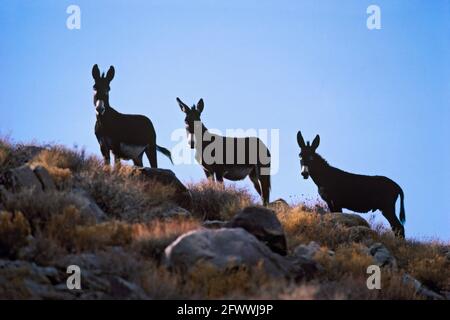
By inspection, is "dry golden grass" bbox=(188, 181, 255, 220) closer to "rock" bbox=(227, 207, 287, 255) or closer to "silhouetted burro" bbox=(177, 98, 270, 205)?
"silhouetted burro" bbox=(177, 98, 270, 205)

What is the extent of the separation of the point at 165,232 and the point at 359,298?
10.9 feet

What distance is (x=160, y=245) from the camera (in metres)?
10.6

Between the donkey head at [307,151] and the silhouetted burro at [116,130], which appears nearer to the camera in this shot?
the silhouetted burro at [116,130]

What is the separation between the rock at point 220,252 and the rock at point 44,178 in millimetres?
3632

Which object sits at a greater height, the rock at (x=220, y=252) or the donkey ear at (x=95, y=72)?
the donkey ear at (x=95, y=72)

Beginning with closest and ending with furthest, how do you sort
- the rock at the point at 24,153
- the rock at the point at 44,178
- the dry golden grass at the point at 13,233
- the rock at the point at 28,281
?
1. the rock at the point at 28,281
2. the dry golden grass at the point at 13,233
3. the rock at the point at 44,178
4. the rock at the point at 24,153

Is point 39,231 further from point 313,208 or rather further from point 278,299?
point 313,208

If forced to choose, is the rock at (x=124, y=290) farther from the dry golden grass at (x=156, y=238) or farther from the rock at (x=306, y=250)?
the rock at (x=306, y=250)

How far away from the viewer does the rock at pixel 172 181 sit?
1547cm

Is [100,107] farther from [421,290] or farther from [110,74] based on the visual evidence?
[421,290]

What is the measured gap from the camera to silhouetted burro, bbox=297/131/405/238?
19.7 meters

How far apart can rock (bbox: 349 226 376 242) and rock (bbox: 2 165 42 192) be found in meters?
7.35

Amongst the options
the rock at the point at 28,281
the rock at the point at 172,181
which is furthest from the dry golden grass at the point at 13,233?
the rock at the point at 172,181
